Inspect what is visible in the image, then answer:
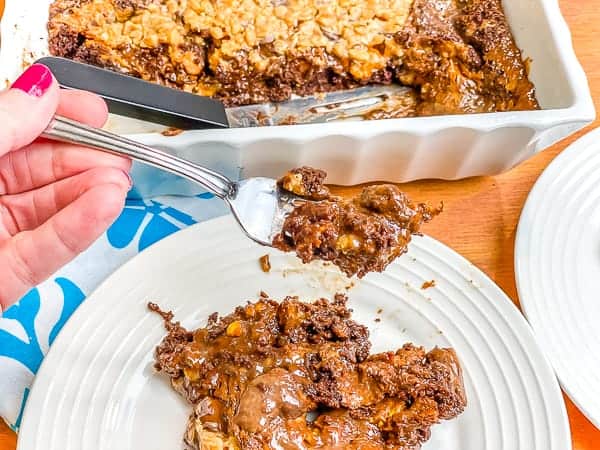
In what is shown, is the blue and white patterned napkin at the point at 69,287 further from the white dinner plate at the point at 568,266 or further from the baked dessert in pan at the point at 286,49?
the white dinner plate at the point at 568,266

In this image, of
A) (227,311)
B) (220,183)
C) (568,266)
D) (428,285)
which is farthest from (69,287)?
(568,266)

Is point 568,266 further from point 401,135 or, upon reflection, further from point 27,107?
point 27,107

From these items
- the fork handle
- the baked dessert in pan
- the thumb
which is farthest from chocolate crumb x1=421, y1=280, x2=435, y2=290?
the thumb

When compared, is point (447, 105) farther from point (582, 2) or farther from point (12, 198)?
point (12, 198)

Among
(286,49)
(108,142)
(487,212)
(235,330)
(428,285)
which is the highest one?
(286,49)

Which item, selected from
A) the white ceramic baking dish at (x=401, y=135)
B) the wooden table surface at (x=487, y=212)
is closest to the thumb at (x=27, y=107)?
the white ceramic baking dish at (x=401, y=135)

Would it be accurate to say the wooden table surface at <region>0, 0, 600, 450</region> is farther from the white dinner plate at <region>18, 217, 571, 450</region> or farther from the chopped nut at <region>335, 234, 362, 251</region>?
the chopped nut at <region>335, 234, 362, 251</region>
